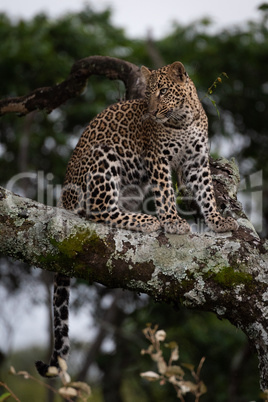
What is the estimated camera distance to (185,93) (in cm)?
655

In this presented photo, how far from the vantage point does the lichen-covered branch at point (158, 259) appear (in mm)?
4605

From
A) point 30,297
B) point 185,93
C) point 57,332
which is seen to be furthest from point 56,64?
point 57,332

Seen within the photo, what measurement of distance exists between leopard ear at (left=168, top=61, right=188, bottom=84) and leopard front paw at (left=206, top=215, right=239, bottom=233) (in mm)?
1638

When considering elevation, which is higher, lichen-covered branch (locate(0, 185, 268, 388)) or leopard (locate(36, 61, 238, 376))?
leopard (locate(36, 61, 238, 376))

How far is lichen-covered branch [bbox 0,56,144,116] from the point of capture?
8.32m

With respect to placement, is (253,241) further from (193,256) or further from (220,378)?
(220,378)

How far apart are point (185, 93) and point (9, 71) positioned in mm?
9659

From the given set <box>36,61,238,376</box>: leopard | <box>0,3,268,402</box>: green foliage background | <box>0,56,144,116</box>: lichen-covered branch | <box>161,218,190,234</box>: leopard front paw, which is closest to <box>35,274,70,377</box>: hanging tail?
<box>36,61,238,376</box>: leopard

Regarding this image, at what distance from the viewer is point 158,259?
483 cm

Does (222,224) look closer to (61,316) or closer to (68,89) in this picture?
(61,316)

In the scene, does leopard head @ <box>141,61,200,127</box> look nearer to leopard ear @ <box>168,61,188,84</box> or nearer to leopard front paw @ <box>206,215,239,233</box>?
leopard ear @ <box>168,61,188,84</box>

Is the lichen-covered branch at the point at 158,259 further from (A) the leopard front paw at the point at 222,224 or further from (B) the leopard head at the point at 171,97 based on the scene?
(B) the leopard head at the point at 171,97

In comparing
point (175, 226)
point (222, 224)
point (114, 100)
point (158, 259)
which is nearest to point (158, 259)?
point (158, 259)

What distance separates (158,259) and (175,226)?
0.75 metres
